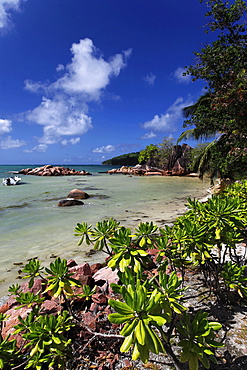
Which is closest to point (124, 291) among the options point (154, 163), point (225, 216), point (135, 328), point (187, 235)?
point (135, 328)

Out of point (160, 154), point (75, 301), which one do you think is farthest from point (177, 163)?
point (75, 301)

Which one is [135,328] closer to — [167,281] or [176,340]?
[167,281]

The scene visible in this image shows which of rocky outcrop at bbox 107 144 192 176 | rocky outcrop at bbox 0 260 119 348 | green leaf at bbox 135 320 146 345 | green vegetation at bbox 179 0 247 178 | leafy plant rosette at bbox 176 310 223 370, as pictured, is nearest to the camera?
green leaf at bbox 135 320 146 345

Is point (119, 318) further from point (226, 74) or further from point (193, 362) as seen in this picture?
point (226, 74)

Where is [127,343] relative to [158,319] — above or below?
below

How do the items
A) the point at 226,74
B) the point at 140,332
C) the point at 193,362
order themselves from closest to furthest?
the point at 140,332
the point at 193,362
the point at 226,74

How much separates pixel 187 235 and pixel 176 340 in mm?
958

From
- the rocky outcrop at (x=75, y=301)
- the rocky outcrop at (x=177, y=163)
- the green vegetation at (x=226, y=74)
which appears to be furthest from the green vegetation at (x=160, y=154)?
the rocky outcrop at (x=75, y=301)

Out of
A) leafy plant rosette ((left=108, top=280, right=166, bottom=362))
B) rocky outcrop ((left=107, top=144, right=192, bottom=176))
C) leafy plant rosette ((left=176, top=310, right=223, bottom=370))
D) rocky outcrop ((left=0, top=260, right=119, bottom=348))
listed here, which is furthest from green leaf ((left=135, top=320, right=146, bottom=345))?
rocky outcrop ((left=107, top=144, right=192, bottom=176))

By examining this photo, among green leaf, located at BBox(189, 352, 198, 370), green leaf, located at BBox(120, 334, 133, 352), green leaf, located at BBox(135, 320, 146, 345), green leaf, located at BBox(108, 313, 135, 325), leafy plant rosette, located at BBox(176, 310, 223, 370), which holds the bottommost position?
green leaf, located at BBox(189, 352, 198, 370)

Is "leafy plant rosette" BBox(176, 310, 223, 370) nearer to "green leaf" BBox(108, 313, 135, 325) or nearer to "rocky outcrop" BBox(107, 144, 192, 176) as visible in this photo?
"green leaf" BBox(108, 313, 135, 325)

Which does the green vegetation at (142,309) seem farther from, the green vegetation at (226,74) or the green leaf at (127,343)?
the green vegetation at (226,74)

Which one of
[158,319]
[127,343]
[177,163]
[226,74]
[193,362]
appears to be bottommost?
[193,362]

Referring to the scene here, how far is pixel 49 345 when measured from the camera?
4.79 feet
